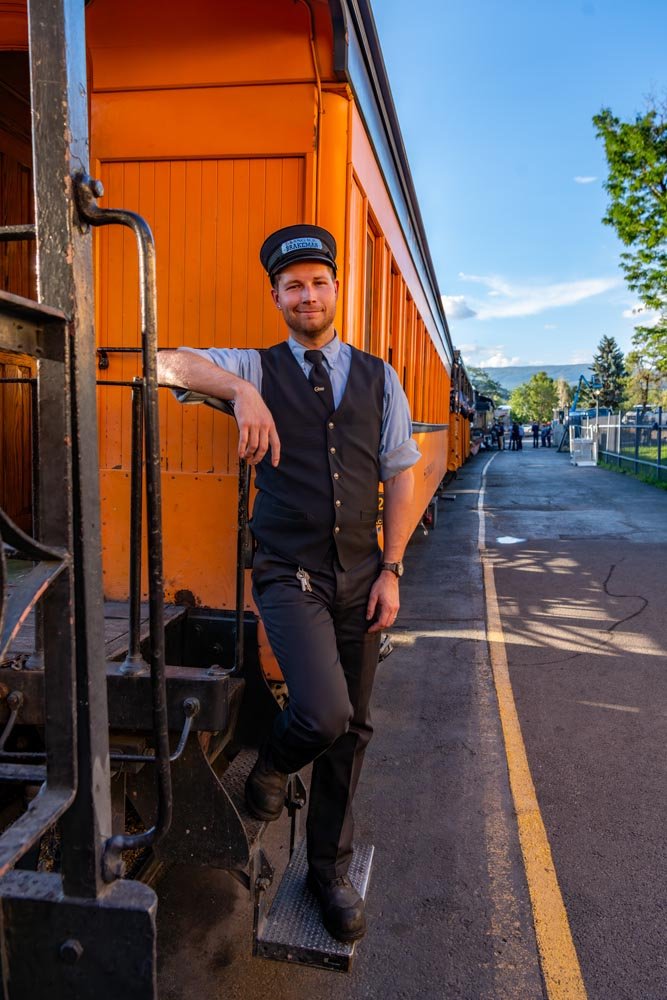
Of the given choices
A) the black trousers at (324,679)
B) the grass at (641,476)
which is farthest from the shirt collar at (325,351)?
the grass at (641,476)

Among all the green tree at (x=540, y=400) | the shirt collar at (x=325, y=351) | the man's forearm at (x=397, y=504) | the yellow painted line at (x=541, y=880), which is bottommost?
the yellow painted line at (x=541, y=880)

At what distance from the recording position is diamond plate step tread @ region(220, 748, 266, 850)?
8.01 ft

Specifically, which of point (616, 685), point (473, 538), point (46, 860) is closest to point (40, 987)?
point (46, 860)

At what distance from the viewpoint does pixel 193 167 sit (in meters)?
3.10

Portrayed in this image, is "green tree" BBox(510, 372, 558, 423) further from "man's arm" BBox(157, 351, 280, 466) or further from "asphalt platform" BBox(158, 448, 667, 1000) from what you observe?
"man's arm" BBox(157, 351, 280, 466)

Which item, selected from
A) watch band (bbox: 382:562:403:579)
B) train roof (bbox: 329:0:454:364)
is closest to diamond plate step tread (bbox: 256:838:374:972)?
watch band (bbox: 382:562:403:579)

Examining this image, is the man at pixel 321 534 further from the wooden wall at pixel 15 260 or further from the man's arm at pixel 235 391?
the wooden wall at pixel 15 260

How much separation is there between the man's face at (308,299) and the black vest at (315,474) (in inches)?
4.0

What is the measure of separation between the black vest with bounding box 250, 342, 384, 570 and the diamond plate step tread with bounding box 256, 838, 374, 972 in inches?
41.8

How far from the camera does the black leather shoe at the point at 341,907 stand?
239 cm

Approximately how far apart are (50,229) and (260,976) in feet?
7.30

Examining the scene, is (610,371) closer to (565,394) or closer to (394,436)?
(565,394)

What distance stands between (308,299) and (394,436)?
52 cm

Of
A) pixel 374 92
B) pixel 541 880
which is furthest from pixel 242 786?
pixel 374 92
